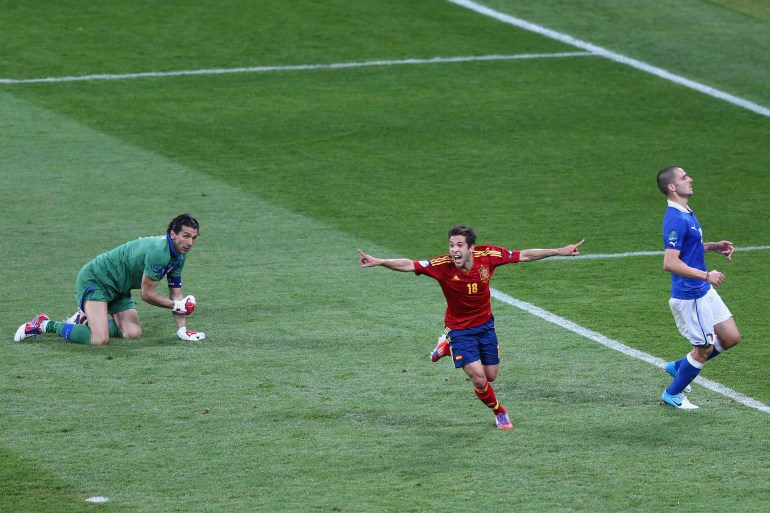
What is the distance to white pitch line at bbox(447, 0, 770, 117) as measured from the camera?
24938mm

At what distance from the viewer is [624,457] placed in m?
10.2

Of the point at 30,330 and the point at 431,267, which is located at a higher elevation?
the point at 431,267

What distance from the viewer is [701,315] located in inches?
444

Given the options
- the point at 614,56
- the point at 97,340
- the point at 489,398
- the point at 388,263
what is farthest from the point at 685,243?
the point at 614,56

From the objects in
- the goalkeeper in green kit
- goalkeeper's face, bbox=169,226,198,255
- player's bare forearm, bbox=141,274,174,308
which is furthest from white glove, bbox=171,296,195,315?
goalkeeper's face, bbox=169,226,198,255

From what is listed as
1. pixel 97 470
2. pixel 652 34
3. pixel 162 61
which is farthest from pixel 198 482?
pixel 652 34

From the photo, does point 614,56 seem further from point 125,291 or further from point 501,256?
point 501,256

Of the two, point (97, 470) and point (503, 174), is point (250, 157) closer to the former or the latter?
point (503, 174)

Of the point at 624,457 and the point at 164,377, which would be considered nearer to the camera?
the point at 624,457

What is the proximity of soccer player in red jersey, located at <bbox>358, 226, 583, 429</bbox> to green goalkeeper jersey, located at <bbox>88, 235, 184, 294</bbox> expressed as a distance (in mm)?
3122

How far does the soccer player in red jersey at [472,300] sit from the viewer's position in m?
10.8

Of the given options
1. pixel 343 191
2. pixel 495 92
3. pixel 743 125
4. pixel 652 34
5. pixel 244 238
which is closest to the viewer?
pixel 244 238

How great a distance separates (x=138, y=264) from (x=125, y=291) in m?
0.39

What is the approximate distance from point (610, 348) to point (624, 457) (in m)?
3.00
